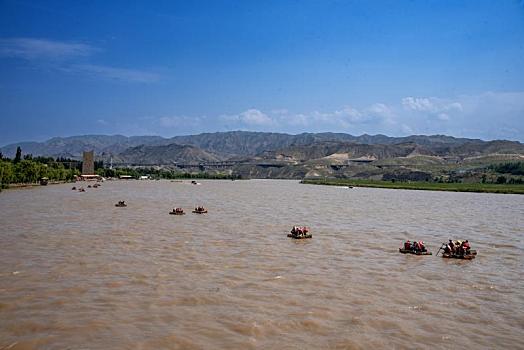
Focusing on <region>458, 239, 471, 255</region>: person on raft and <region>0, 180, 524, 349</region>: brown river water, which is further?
<region>458, 239, 471, 255</region>: person on raft

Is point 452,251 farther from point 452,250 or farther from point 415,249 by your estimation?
point 415,249

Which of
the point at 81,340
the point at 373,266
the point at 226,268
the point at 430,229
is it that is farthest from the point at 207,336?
the point at 430,229

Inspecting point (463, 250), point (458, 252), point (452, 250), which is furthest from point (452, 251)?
point (463, 250)

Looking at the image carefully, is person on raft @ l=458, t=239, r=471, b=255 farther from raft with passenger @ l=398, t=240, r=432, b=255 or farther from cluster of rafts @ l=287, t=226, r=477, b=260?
raft with passenger @ l=398, t=240, r=432, b=255

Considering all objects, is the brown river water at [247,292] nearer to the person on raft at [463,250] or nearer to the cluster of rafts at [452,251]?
the cluster of rafts at [452,251]

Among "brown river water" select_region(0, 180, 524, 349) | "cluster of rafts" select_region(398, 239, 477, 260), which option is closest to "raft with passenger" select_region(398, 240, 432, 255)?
"cluster of rafts" select_region(398, 239, 477, 260)

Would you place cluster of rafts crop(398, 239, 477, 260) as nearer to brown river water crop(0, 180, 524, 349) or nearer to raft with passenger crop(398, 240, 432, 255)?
raft with passenger crop(398, 240, 432, 255)

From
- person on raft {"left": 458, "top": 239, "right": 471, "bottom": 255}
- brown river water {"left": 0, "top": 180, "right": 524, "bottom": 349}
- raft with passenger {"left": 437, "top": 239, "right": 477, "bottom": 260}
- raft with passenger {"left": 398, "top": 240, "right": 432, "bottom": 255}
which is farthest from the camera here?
raft with passenger {"left": 398, "top": 240, "right": 432, "bottom": 255}

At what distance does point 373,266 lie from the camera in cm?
2505

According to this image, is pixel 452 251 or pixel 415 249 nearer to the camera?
pixel 452 251

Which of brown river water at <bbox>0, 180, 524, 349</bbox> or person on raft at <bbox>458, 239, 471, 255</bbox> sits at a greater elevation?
person on raft at <bbox>458, 239, 471, 255</bbox>

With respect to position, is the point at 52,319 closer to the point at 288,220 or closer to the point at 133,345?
the point at 133,345

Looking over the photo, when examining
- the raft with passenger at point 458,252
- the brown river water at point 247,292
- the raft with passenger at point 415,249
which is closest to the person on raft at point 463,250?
the raft with passenger at point 458,252

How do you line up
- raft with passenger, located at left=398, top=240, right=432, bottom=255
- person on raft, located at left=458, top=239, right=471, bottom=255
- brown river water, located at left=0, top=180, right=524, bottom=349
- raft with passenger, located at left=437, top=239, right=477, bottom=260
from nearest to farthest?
1. brown river water, located at left=0, top=180, right=524, bottom=349
2. raft with passenger, located at left=437, top=239, right=477, bottom=260
3. person on raft, located at left=458, top=239, right=471, bottom=255
4. raft with passenger, located at left=398, top=240, right=432, bottom=255
